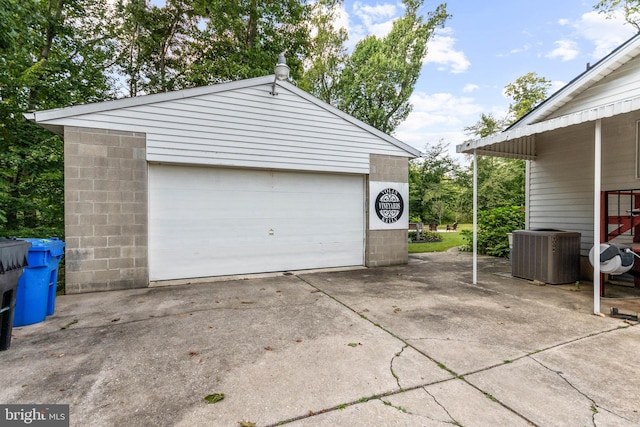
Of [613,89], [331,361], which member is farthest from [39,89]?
[613,89]

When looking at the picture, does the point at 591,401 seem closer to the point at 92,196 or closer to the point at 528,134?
the point at 528,134

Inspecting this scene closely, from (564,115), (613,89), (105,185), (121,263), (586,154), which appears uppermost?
(613,89)

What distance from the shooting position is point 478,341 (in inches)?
112

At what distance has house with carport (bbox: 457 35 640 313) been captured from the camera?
4.68m

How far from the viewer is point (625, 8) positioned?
1252 centimetres

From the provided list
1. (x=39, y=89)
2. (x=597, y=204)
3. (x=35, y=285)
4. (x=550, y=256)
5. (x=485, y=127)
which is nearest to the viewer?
(x=35, y=285)

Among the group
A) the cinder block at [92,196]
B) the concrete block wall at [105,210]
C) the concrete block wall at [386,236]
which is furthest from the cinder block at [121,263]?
the concrete block wall at [386,236]

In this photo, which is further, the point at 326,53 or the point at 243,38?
the point at 326,53

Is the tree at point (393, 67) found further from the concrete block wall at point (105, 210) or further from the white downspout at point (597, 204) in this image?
the concrete block wall at point (105, 210)

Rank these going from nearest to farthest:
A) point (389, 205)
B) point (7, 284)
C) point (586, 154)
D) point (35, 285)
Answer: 1. point (7, 284)
2. point (35, 285)
3. point (586, 154)
4. point (389, 205)

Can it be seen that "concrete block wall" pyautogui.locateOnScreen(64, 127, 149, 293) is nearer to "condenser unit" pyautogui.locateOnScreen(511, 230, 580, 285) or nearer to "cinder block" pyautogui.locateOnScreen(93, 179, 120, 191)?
"cinder block" pyautogui.locateOnScreen(93, 179, 120, 191)

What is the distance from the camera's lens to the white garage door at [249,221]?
17.5 feet

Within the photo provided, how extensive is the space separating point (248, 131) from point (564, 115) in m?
6.18

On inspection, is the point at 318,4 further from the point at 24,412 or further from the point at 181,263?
the point at 24,412
